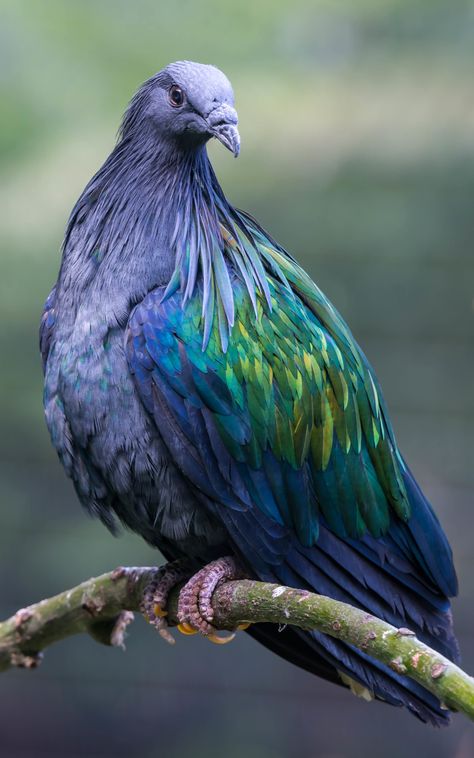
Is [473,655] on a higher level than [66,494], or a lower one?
lower

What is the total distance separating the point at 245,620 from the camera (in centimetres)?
165

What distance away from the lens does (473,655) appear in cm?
329

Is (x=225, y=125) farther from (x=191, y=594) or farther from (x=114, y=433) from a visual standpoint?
(x=191, y=594)

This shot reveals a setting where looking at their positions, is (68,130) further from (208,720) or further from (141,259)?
(208,720)

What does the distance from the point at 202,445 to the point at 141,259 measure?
34 centimetres

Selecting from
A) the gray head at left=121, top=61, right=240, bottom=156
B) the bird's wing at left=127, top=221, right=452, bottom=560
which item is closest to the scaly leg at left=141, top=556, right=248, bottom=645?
the bird's wing at left=127, top=221, right=452, bottom=560

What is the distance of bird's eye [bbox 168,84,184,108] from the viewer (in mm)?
1828

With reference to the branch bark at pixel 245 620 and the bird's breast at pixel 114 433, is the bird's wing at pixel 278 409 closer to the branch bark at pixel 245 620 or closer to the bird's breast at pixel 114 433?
the bird's breast at pixel 114 433

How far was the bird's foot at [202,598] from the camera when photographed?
69.1 inches

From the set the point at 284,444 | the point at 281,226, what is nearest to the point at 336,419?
the point at 284,444

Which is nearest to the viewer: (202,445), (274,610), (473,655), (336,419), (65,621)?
(274,610)

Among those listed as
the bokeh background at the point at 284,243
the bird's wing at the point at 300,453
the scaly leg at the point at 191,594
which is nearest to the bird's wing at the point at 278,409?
the bird's wing at the point at 300,453

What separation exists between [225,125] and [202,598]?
0.75m

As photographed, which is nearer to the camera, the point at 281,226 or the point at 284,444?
the point at 284,444
